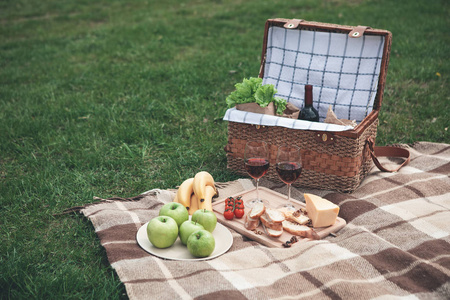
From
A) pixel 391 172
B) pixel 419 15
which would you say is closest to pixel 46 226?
pixel 391 172

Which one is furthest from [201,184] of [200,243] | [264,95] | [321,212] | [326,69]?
[326,69]

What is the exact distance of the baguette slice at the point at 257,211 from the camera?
2697 millimetres

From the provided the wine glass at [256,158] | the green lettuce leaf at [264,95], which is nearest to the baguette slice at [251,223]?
the wine glass at [256,158]

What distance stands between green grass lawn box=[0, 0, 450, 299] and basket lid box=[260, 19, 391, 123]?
31.9 inches

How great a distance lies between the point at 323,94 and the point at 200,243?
1997mm

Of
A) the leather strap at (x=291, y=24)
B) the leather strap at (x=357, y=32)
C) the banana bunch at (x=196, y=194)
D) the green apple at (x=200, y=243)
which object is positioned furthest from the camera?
the leather strap at (x=291, y=24)

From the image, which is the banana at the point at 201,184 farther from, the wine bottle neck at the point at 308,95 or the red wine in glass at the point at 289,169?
the wine bottle neck at the point at 308,95

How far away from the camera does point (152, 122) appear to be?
4.62 meters

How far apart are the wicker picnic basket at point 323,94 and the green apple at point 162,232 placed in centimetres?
125

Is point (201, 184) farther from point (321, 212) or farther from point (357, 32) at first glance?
point (357, 32)

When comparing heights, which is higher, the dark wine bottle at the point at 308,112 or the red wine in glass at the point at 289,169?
the dark wine bottle at the point at 308,112

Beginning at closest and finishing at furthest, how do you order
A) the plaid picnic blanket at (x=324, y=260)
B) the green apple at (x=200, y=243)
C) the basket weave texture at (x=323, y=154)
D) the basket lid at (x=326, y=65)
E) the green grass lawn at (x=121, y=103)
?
the plaid picnic blanket at (x=324, y=260)
the green apple at (x=200, y=243)
the green grass lawn at (x=121, y=103)
the basket weave texture at (x=323, y=154)
the basket lid at (x=326, y=65)

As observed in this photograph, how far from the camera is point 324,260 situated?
2.38 meters

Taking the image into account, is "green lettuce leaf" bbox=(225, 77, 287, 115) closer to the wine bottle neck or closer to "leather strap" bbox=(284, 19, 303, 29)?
the wine bottle neck
